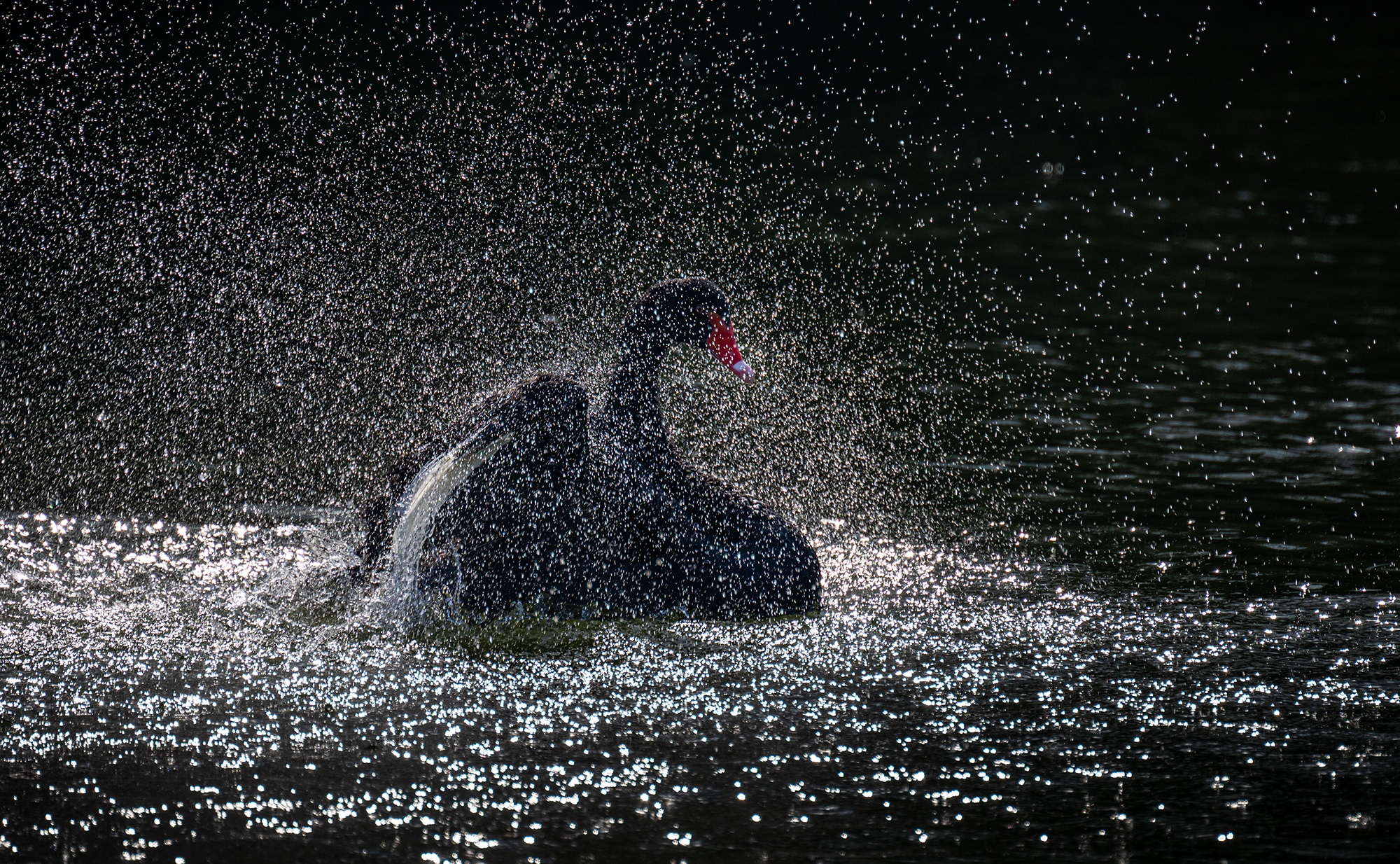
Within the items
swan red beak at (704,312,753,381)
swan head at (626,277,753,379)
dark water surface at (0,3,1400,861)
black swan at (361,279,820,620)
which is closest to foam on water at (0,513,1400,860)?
dark water surface at (0,3,1400,861)

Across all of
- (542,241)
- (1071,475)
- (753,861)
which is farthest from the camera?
(542,241)

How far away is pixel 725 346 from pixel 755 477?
1.10 m

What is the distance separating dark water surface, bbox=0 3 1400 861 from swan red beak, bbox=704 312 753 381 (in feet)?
2.40

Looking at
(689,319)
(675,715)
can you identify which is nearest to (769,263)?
(689,319)

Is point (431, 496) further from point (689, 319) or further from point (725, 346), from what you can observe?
point (725, 346)

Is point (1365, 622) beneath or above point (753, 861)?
above

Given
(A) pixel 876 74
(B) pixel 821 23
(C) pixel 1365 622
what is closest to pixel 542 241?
(C) pixel 1365 622

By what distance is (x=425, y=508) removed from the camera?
5133 mm

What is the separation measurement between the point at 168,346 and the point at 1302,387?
19.5ft

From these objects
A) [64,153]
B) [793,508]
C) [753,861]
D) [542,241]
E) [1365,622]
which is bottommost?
[753,861]


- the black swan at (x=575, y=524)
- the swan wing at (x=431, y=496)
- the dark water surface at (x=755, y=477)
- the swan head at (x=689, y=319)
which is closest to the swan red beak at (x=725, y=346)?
the swan head at (x=689, y=319)

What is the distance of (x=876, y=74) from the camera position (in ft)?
70.2

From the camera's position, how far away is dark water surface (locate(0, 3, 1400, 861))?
3803 millimetres

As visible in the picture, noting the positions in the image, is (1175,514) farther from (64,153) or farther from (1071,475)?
(64,153)
